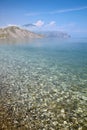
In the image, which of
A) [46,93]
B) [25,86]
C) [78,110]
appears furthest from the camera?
[25,86]

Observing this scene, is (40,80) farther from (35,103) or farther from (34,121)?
(34,121)

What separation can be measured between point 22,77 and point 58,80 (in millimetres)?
7440

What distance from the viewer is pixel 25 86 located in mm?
26891

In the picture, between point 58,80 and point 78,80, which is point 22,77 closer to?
point 58,80

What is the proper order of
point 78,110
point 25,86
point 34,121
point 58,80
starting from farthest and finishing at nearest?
point 58,80, point 25,86, point 78,110, point 34,121

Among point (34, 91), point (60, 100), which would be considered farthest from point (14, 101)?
point (60, 100)

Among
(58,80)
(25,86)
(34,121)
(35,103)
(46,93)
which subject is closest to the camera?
(34,121)

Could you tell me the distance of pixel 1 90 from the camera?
24.8 metres

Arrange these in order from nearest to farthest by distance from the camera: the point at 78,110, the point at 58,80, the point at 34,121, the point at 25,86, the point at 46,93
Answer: the point at 34,121
the point at 78,110
the point at 46,93
the point at 25,86
the point at 58,80

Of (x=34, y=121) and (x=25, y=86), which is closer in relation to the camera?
(x=34, y=121)

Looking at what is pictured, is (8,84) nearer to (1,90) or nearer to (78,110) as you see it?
(1,90)

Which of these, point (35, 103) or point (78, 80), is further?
point (78, 80)

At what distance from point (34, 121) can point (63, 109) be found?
14.3 feet

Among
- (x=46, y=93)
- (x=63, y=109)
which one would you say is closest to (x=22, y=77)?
(x=46, y=93)
